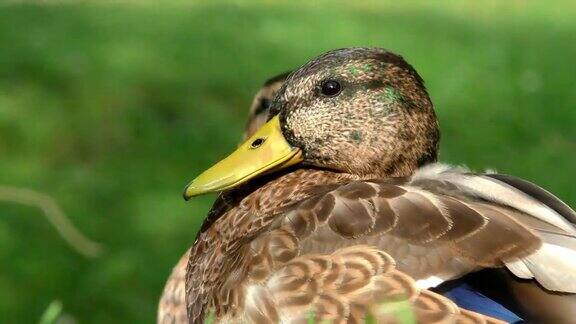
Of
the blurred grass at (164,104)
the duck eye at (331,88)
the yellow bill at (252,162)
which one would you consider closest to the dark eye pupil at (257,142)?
the yellow bill at (252,162)

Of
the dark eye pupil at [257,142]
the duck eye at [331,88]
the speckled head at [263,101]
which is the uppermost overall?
the duck eye at [331,88]

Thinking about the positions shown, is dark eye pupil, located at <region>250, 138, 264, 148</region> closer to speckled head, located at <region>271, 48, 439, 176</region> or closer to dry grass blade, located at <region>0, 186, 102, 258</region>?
speckled head, located at <region>271, 48, 439, 176</region>

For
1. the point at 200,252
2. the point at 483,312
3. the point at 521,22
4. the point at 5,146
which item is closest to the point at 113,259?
the point at 5,146

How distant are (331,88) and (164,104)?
3.82m

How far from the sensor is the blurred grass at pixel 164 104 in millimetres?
5590

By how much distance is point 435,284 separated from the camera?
265 centimetres

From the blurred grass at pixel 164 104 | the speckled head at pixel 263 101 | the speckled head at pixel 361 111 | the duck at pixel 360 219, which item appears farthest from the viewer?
the blurred grass at pixel 164 104

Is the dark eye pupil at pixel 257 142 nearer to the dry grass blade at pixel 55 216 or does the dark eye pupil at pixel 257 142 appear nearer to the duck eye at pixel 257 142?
the duck eye at pixel 257 142

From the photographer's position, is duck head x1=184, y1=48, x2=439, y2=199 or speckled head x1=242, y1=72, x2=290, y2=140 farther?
speckled head x1=242, y1=72, x2=290, y2=140

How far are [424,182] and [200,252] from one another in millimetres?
661

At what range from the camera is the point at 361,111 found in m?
3.25

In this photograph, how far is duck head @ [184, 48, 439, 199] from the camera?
3.25 metres

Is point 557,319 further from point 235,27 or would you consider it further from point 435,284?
point 235,27

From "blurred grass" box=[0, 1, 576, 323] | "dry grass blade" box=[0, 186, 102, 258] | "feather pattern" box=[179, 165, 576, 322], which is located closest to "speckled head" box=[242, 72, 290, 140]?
"blurred grass" box=[0, 1, 576, 323]
